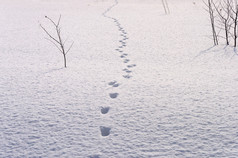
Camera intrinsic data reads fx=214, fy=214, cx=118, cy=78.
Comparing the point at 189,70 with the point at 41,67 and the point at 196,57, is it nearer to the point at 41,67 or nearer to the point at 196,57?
the point at 196,57

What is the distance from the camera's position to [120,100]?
1.98 m

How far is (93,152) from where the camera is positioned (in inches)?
54.2

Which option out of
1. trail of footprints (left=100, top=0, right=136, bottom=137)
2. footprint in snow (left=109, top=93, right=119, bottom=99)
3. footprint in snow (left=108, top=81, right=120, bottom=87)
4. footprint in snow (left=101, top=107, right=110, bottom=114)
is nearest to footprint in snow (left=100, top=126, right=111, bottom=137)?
trail of footprints (left=100, top=0, right=136, bottom=137)

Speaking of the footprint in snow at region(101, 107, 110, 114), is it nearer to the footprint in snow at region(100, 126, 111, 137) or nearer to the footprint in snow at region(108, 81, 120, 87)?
the footprint in snow at region(100, 126, 111, 137)

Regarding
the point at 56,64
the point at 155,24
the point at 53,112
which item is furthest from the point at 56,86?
the point at 155,24

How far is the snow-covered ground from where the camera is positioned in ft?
4.67

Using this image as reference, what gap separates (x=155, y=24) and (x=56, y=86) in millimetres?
3995

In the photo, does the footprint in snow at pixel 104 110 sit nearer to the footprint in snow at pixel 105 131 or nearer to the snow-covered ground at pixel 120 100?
the snow-covered ground at pixel 120 100

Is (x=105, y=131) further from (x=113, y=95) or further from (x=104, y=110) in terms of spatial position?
(x=113, y=95)

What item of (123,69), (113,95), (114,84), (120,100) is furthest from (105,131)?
(123,69)

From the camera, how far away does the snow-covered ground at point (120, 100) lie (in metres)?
1.42

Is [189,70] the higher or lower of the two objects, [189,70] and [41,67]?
the lower

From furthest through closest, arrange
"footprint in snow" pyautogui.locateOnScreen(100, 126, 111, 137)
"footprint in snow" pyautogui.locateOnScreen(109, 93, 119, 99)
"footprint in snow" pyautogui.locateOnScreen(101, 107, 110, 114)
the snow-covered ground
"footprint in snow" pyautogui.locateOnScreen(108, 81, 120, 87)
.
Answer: "footprint in snow" pyautogui.locateOnScreen(108, 81, 120, 87), "footprint in snow" pyautogui.locateOnScreen(109, 93, 119, 99), "footprint in snow" pyautogui.locateOnScreen(101, 107, 110, 114), "footprint in snow" pyautogui.locateOnScreen(100, 126, 111, 137), the snow-covered ground

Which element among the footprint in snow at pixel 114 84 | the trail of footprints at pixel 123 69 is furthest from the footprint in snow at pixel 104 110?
the footprint in snow at pixel 114 84
